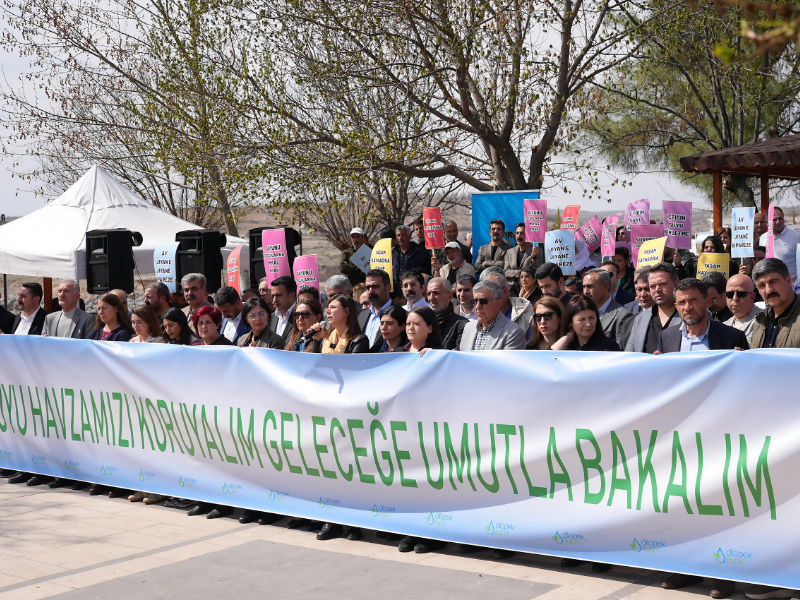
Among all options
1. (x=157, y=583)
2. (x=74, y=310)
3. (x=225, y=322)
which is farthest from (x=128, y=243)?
(x=157, y=583)

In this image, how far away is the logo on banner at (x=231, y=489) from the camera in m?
6.90

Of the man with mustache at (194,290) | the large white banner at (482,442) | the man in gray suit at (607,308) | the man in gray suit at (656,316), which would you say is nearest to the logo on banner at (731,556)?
the large white banner at (482,442)

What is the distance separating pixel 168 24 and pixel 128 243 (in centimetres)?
891

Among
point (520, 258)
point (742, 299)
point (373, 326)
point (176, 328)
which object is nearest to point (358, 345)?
point (373, 326)

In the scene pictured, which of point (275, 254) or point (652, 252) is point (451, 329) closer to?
point (652, 252)

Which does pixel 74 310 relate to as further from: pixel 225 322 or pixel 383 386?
pixel 383 386

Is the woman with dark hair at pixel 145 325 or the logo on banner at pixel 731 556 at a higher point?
the woman with dark hair at pixel 145 325

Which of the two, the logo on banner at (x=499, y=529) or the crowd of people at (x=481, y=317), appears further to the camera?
the crowd of people at (x=481, y=317)

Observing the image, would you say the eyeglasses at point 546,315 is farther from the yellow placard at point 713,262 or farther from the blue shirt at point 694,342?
the yellow placard at point 713,262

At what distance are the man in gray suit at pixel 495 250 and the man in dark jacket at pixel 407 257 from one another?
0.77m

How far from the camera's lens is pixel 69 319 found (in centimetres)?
929

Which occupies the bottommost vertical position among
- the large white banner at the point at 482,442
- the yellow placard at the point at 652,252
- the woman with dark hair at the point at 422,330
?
the large white banner at the point at 482,442

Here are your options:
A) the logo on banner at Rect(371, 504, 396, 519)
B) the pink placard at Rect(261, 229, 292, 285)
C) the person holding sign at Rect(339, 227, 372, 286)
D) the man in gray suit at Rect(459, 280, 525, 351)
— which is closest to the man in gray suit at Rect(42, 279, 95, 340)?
the pink placard at Rect(261, 229, 292, 285)

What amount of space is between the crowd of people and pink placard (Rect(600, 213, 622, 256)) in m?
0.25
